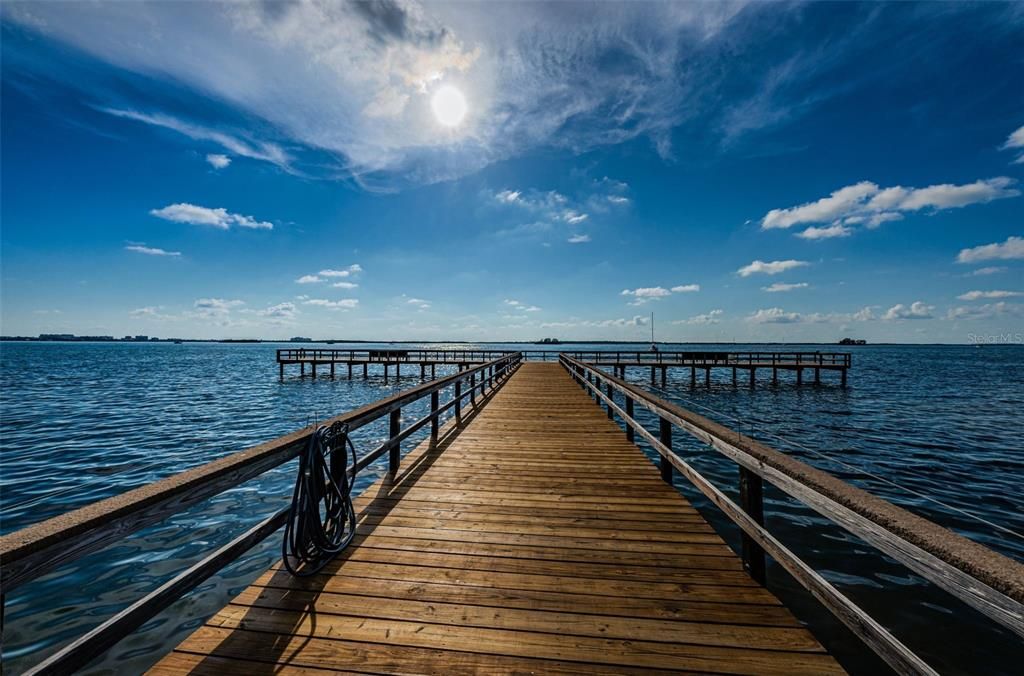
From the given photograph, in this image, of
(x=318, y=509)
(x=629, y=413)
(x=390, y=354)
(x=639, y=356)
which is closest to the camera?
(x=318, y=509)

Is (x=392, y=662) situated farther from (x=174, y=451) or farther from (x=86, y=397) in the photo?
(x=86, y=397)

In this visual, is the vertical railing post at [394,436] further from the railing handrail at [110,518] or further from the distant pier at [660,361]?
the distant pier at [660,361]

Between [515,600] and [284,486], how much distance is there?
21.2 ft

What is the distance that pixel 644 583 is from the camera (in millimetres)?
2961

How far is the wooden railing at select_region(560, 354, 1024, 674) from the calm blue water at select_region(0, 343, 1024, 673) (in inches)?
9.6

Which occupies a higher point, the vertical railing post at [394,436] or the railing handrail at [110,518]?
the railing handrail at [110,518]

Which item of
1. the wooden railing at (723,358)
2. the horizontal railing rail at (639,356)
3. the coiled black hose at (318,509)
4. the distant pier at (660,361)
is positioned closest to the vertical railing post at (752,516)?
the coiled black hose at (318,509)

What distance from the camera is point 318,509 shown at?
118 inches

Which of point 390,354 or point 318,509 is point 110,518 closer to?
point 318,509

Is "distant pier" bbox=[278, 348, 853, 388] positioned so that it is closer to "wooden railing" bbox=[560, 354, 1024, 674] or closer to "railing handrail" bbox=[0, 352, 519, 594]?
"wooden railing" bbox=[560, 354, 1024, 674]

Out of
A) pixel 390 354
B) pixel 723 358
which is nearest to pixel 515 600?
pixel 390 354

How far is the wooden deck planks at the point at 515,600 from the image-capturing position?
2.28 meters

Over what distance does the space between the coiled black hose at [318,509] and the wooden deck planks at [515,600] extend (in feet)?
0.42

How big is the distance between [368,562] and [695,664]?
7.64 ft
